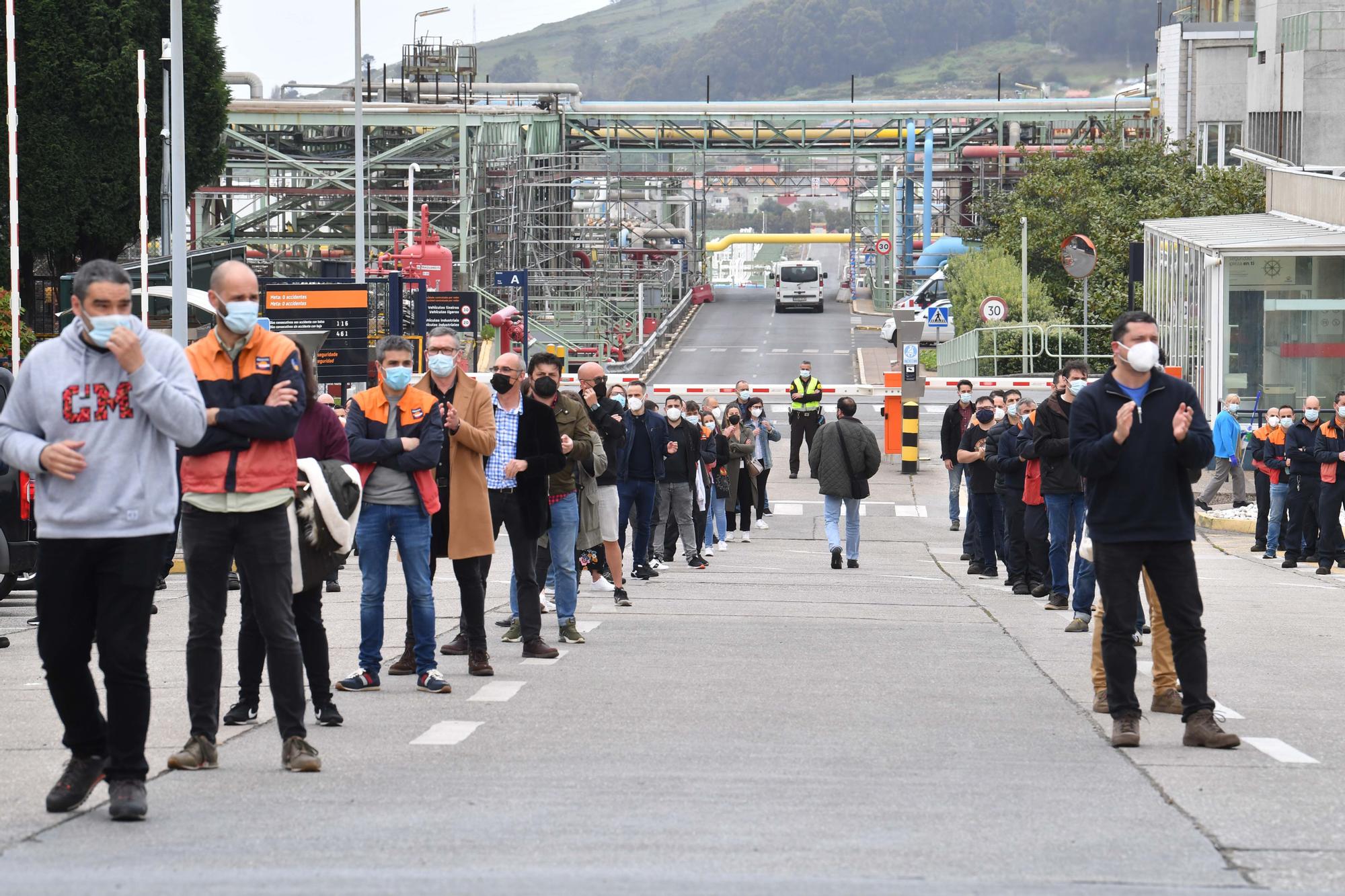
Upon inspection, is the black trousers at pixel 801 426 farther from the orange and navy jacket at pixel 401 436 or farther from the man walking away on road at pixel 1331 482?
the orange and navy jacket at pixel 401 436

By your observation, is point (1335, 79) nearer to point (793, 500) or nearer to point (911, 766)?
point (793, 500)

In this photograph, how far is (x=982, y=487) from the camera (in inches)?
716

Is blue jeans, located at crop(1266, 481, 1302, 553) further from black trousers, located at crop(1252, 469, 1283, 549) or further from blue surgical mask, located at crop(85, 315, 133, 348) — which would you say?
blue surgical mask, located at crop(85, 315, 133, 348)

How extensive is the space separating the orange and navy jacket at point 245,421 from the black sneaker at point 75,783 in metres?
1.18

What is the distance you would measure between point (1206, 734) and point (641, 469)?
930 cm

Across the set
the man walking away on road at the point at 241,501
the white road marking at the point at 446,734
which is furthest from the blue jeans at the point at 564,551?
the man walking away on road at the point at 241,501

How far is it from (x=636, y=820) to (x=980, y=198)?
63.5 m

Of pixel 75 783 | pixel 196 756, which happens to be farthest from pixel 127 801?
pixel 196 756

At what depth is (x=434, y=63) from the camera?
258 ft

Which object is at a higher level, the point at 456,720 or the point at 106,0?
the point at 106,0

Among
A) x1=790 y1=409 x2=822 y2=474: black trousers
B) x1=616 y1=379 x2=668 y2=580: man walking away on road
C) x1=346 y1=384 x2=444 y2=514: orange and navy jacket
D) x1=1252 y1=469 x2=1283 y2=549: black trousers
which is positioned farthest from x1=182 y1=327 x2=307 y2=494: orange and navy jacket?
x1=790 y1=409 x2=822 y2=474: black trousers

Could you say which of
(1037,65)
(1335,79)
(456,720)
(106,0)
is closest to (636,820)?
(456,720)

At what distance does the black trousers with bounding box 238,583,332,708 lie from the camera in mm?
8305

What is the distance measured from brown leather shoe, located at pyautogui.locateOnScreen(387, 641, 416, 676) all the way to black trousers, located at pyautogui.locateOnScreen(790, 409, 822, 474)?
2168 centimetres
